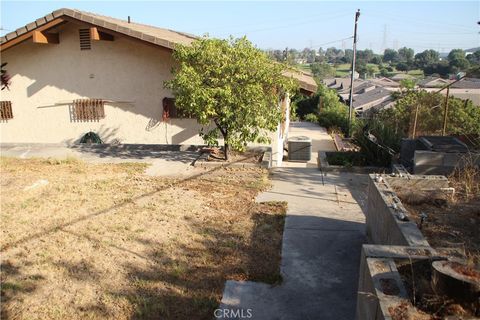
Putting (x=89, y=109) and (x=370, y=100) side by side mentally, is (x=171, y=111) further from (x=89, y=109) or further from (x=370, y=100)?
(x=370, y=100)

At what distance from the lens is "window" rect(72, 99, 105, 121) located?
1304cm

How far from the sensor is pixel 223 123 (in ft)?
33.7

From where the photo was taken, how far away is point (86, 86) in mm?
13062

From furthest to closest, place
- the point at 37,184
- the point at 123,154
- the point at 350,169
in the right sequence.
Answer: the point at 123,154 < the point at 350,169 < the point at 37,184

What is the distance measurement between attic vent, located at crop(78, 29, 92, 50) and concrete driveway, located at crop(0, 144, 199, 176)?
10.9 ft

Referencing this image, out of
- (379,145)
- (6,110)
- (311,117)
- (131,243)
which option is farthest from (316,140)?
(131,243)

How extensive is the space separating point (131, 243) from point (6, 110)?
10623 millimetres

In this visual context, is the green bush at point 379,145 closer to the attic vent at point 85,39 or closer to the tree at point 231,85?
the tree at point 231,85

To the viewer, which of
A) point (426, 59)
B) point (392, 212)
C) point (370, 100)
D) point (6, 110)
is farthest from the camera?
point (426, 59)

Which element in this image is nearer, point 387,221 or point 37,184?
point 387,221

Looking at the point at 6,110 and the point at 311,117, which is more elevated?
the point at 6,110

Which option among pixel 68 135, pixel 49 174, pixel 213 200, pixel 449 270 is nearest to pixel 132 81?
pixel 68 135

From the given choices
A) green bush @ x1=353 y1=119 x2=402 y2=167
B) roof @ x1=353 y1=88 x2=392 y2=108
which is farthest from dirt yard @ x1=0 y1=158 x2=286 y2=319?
roof @ x1=353 y1=88 x2=392 y2=108

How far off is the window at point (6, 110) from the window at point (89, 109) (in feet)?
8.07
